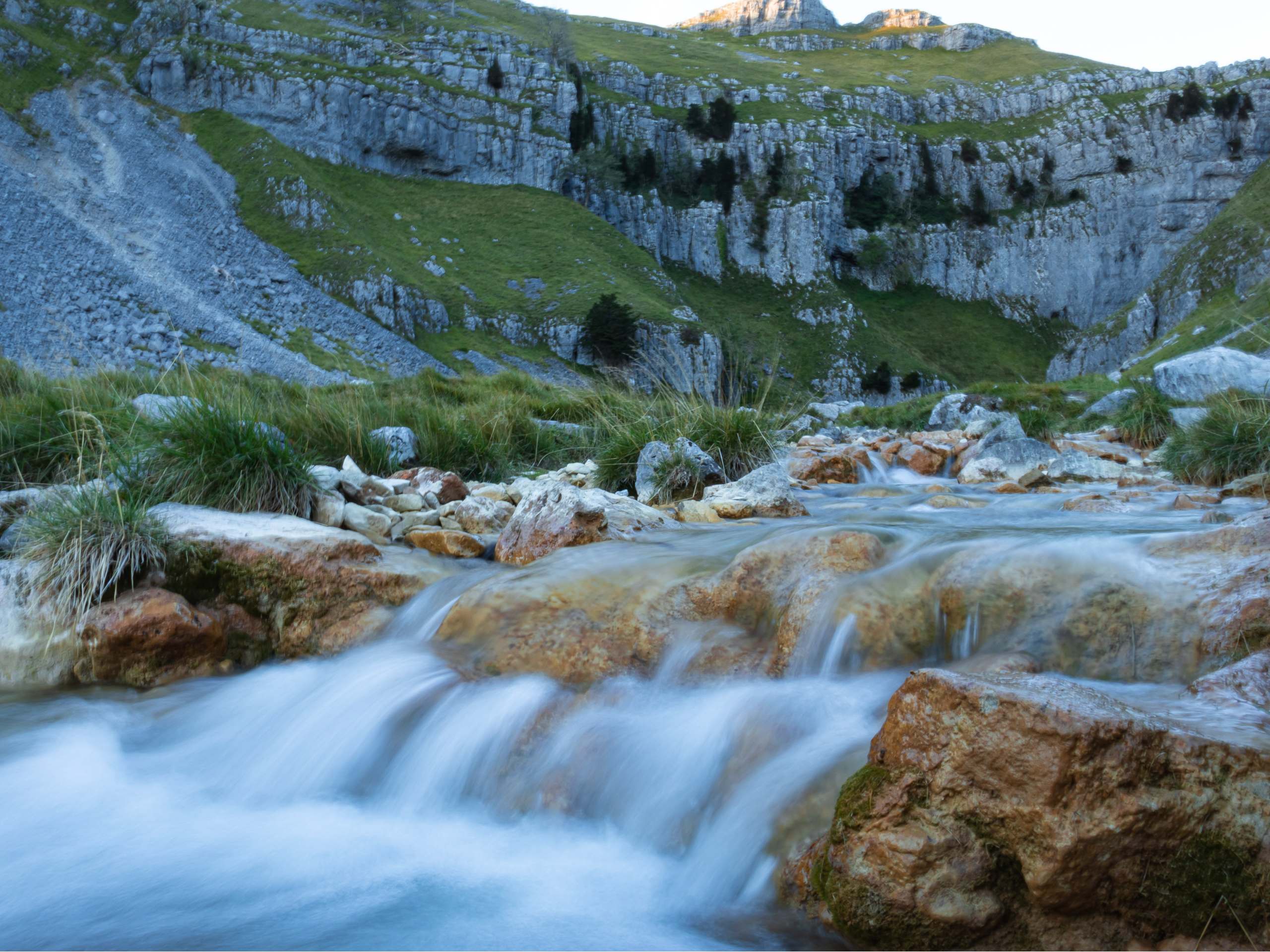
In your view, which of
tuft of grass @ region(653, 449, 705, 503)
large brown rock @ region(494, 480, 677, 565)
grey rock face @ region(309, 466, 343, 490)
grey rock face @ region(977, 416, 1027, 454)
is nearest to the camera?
large brown rock @ region(494, 480, 677, 565)

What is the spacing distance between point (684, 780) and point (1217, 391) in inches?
402

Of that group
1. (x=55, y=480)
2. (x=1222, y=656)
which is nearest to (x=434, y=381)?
(x=55, y=480)

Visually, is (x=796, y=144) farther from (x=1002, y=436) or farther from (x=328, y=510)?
(x=328, y=510)

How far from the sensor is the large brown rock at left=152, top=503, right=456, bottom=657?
4898 millimetres

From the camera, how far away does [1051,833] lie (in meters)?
2.12

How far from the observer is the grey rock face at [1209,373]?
37.5 ft

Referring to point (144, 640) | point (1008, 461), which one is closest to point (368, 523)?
point (144, 640)

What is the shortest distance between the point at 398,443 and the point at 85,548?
13.1ft

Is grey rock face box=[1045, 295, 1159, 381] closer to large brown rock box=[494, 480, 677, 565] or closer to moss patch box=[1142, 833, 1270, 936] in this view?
large brown rock box=[494, 480, 677, 565]

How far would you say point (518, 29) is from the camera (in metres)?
68.9

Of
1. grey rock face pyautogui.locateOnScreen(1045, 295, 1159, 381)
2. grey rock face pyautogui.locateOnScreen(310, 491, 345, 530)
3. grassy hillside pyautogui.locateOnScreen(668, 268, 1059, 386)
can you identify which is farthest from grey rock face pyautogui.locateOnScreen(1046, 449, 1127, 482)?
grassy hillside pyautogui.locateOnScreen(668, 268, 1059, 386)

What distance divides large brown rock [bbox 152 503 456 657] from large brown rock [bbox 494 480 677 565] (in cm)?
74

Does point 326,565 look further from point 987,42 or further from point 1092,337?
point 987,42

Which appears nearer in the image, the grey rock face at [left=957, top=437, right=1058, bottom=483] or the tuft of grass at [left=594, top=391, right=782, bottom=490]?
Answer: the tuft of grass at [left=594, top=391, right=782, bottom=490]
